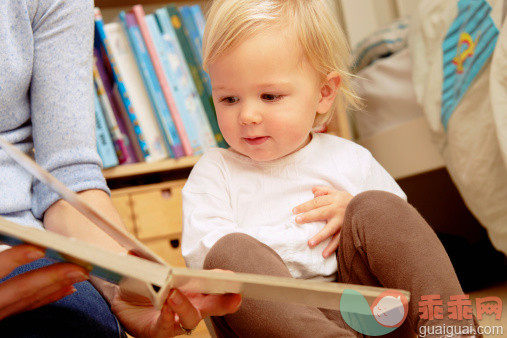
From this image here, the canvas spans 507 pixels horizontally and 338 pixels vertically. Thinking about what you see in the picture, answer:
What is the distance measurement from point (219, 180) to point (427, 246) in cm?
32

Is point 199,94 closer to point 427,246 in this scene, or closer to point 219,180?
point 219,180

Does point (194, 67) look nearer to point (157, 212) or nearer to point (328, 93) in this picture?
point (157, 212)

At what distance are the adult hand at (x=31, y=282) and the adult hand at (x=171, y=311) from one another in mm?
91

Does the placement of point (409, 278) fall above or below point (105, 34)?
below

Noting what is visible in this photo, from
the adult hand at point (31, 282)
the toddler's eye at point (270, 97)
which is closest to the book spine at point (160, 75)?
the toddler's eye at point (270, 97)

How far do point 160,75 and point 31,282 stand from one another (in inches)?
38.3

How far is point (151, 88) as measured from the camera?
4.54 ft

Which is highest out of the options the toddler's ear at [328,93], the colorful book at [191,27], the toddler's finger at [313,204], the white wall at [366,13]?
the colorful book at [191,27]

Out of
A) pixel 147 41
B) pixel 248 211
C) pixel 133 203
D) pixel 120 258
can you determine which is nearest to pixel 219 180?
pixel 248 211

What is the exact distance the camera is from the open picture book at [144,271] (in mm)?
391

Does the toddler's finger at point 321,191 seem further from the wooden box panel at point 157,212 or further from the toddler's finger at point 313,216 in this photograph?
the wooden box panel at point 157,212

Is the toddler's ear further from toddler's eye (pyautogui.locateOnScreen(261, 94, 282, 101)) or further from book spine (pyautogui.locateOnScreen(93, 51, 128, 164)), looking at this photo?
book spine (pyautogui.locateOnScreen(93, 51, 128, 164))

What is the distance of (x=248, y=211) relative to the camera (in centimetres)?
79

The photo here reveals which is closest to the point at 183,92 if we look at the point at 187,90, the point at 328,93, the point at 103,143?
the point at 187,90
